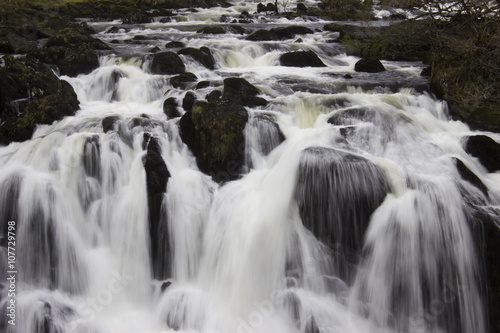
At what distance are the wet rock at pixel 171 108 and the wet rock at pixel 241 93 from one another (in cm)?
112

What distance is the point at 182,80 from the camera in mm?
10203

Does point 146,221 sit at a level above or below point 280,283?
above

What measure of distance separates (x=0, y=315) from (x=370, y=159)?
5.72 m

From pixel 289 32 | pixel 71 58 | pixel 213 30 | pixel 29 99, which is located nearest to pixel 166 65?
A: pixel 71 58

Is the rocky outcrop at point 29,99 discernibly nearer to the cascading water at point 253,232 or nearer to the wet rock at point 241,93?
the cascading water at point 253,232

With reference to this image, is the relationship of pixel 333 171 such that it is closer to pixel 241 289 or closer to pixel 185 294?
pixel 241 289

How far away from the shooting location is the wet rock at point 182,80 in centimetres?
1003

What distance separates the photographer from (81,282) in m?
5.55

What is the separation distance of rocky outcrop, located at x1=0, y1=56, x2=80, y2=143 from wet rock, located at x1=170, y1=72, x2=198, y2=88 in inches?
98.6

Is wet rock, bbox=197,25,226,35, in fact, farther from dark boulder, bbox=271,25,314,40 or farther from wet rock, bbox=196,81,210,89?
wet rock, bbox=196,81,210,89

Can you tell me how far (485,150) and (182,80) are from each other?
24.2 ft

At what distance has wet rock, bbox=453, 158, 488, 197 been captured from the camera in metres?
5.57

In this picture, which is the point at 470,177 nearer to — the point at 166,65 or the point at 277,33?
the point at 166,65

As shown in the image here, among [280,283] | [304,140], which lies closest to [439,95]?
[304,140]
